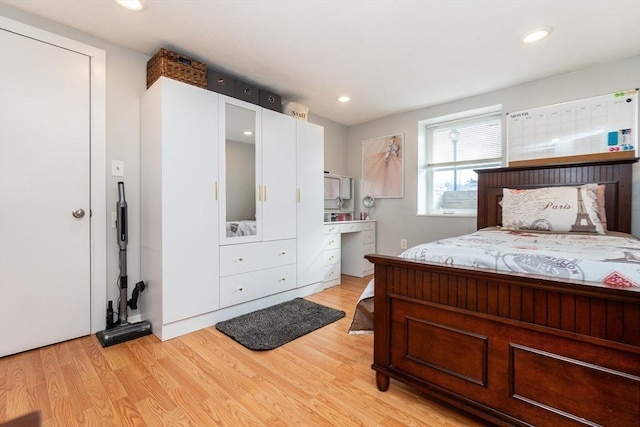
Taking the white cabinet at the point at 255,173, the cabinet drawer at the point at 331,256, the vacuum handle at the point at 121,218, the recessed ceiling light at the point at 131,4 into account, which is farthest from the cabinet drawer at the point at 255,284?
the recessed ceiling light at the point at 131,4

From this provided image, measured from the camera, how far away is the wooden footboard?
971 mm

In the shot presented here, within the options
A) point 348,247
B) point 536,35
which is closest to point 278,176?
point 348,247

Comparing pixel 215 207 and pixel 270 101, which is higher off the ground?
pixel 270 101

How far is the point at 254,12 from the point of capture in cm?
192

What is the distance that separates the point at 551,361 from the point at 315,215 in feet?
8.36

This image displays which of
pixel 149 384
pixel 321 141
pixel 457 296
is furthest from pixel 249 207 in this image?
pixel 457 296

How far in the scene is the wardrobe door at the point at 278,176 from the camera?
2828 mm

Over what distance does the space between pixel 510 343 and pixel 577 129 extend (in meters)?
2.74

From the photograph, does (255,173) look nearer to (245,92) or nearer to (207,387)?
(245,92)

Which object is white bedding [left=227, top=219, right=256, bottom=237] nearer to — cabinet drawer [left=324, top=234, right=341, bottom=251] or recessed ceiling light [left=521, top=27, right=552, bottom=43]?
cabinet drawer [left=324, top=234, right=341, bottom=251]

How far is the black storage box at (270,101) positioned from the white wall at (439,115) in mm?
1873

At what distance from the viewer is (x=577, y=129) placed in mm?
2773

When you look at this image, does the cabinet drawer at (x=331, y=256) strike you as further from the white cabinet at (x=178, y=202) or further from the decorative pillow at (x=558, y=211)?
the decorative pillow at (x=558, y=211)

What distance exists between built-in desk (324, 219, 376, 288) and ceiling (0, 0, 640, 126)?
178cm
